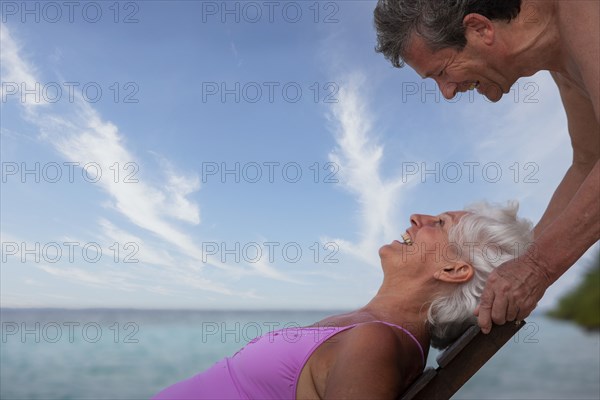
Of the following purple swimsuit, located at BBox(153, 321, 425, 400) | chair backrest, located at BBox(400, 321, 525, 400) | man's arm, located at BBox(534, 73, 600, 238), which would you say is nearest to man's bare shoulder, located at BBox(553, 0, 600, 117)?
man's arm, located at BBox(534, 73, 600, 238)

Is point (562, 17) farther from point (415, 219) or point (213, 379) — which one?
point (213, 379)

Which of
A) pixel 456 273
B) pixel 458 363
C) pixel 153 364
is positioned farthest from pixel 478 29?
pixel 153 364

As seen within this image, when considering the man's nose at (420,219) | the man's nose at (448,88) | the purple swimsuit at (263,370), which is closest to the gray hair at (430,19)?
the man's nose at (448,88)

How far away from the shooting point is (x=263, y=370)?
5.21 feet

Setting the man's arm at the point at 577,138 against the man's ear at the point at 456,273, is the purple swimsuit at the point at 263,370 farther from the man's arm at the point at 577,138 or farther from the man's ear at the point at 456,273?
the man's arm at the point at 577,138

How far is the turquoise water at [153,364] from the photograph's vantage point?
942 centimetres

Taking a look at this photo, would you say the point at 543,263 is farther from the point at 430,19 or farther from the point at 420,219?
the point at 430,19

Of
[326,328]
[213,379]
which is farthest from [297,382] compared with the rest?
[213,379]

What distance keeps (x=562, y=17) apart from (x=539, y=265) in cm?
70

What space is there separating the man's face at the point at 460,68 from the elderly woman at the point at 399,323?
366 mm

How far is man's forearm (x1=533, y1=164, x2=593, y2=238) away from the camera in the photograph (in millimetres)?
2141

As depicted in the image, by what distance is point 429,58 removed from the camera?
1893mm

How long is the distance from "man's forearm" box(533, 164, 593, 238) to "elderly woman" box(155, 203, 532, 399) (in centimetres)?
35

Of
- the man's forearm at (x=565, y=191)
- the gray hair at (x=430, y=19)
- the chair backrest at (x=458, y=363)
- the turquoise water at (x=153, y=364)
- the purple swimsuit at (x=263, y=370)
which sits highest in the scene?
the turquoise water at (x=153, y=364)
